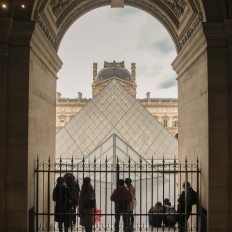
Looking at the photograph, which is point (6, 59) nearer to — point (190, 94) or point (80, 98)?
point (190, 94)

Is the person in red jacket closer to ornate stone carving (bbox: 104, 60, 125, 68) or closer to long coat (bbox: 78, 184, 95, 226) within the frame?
long coat (bbox: 78, 184, 95, 226)

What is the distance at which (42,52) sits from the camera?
8.48 metres

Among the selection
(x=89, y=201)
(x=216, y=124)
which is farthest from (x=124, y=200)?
(x=216, y=124)

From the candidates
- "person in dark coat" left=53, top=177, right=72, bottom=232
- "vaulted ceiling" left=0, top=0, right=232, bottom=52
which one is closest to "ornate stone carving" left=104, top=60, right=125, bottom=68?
"vaulted ceiling" left=0, top=0, right=232, bottom=52

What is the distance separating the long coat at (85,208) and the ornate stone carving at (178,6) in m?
5.12

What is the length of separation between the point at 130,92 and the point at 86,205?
63859mm

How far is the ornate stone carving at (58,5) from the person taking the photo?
9.66m

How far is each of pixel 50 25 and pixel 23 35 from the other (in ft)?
8.22

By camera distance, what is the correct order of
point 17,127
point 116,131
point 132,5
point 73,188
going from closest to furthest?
point 17,127, point 73,188, point 132,5, point 116,131

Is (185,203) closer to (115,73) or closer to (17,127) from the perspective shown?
(17,127)

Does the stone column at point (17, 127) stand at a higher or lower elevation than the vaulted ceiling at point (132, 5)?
lower

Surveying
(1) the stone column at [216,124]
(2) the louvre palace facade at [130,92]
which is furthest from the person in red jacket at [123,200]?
(2) the louvre palace facade at [130,92]

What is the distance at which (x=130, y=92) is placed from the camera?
71125mm

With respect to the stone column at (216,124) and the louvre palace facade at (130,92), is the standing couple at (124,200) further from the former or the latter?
the louvre palace facade at (130,92)
